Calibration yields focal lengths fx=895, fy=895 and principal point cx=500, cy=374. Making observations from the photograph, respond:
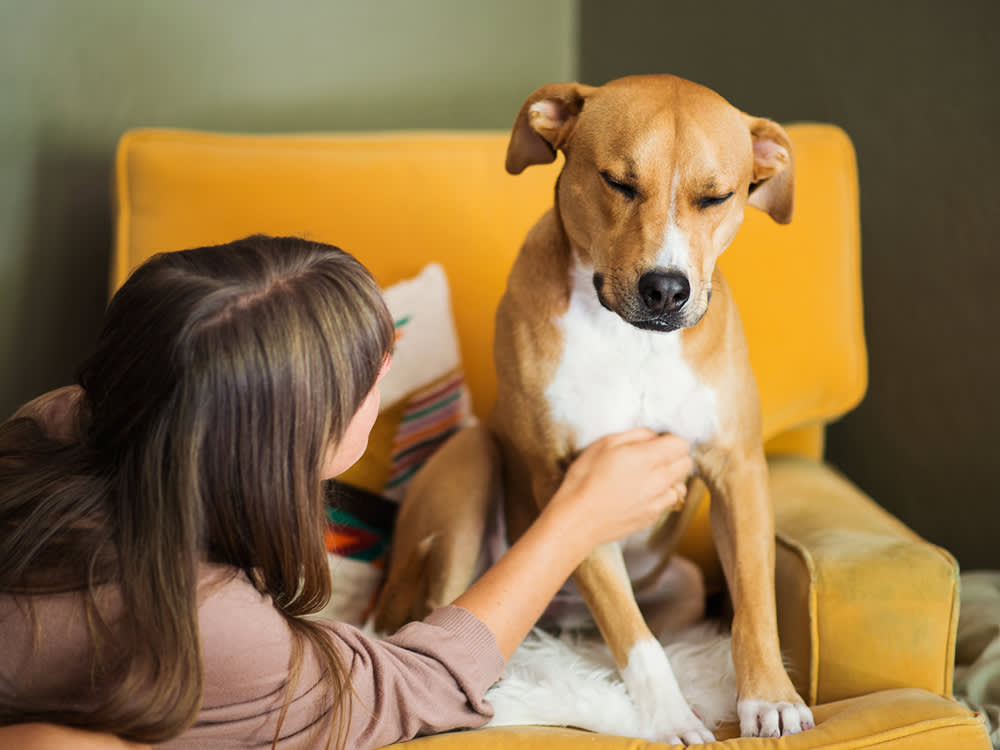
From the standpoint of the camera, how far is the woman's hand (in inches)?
43.0

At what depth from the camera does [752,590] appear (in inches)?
44.6

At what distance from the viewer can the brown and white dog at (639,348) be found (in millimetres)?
1037

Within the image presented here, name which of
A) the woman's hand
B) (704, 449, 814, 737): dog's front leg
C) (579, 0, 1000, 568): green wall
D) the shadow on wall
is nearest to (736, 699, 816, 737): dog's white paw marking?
(704, 449, 814, 737): dog's front leg

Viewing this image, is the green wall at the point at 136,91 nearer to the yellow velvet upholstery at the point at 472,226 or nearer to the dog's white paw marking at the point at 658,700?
the yellow velvet upholstery at the point at 472,226

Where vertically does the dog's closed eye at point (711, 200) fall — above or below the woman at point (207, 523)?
above

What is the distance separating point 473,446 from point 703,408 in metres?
0.38

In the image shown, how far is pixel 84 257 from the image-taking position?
179cm

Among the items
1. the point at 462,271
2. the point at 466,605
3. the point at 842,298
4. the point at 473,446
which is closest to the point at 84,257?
the point at 462,271

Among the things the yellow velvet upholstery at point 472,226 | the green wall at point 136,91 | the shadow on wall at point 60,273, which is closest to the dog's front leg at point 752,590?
the yellow velvet upholstery at point 472,226

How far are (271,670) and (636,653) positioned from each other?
19.0 inches

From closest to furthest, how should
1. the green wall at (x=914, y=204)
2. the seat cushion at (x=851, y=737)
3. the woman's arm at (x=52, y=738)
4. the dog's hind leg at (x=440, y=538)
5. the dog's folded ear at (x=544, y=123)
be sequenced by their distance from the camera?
the woman's arm at (x=52, y=738) < the seat cushion at (x=851, y=737) < the dog's folded ear at (x=544, y=123) < the dog's hind leg at (x=440, y=538) < the green wall at (x=914, y=204)

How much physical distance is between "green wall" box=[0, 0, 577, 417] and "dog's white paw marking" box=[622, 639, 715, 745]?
1306 millimetres

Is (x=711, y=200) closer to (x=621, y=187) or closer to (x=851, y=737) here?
(x=621, y=187)

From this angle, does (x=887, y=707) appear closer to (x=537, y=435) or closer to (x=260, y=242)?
(x=537, y=435)
